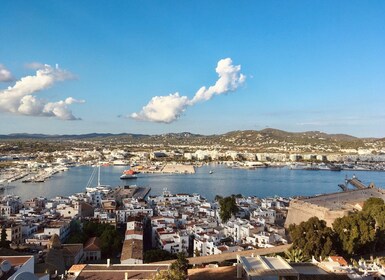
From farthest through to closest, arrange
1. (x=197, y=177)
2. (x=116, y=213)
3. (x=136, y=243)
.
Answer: (x=197, y=177)
(x=116, y=213)
(x=136, y=243)

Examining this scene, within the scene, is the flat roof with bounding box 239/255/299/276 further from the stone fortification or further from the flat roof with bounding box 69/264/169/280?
the stone fortification

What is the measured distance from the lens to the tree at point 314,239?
7242mm

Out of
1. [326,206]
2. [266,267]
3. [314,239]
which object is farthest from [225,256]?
[326,206]

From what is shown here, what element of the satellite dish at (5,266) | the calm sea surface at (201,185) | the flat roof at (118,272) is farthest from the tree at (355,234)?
the calm sea surface at (201,185)

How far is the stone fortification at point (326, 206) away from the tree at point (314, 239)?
3018mm

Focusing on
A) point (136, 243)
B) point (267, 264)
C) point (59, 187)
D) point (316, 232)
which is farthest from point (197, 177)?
point (267, 264)

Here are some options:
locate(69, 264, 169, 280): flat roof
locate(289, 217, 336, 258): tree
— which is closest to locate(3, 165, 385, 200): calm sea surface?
locate(289, 217, 336, 258): tree

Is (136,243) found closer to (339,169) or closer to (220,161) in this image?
(339,169)

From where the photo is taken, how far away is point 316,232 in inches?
294

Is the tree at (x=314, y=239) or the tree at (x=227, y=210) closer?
the tree at (x=314, y=239)

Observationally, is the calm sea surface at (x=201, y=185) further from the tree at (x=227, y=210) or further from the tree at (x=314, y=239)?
the tree at (x=314, y=239)

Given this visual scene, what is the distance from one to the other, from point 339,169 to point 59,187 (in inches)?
1158

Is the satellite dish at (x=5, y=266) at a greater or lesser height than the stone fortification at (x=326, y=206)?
greater

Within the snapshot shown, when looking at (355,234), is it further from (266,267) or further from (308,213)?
(308,213)
